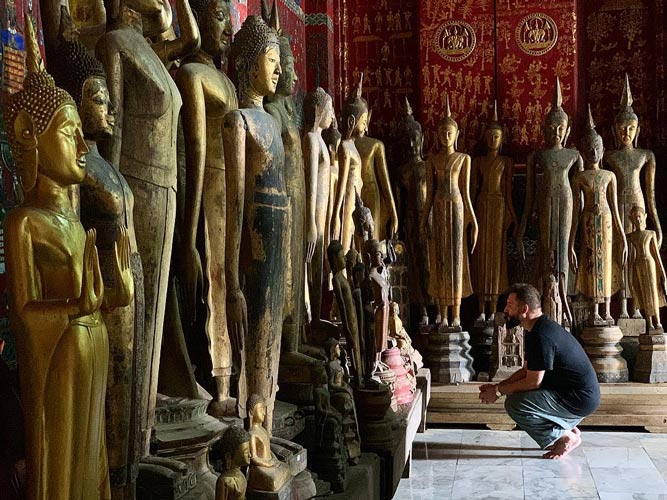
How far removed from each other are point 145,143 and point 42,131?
759 mm

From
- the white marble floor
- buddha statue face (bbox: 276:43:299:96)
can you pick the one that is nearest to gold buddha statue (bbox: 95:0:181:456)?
buddha statue face (bbox: 276:43:299:96)

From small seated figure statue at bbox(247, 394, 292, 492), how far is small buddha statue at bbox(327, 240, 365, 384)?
4.65 ft

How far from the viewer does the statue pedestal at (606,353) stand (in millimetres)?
7215

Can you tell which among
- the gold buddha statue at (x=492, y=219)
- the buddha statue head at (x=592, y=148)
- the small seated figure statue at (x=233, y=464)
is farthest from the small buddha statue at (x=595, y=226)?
the small seated figure statue at (x=233, y=464)

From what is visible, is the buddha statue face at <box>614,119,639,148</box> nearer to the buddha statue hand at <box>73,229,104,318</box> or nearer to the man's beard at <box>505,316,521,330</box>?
the man's beard at <box>505,316,521,330</box>

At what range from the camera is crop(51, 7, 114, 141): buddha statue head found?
7.78ft

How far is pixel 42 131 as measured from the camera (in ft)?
6.93

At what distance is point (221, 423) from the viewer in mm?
3273

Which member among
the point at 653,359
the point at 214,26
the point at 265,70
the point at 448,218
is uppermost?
the point at 214,26

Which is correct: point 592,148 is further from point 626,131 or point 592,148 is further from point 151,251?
point 151,251

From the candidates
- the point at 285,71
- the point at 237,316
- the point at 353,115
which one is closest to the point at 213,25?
the point at 285,71

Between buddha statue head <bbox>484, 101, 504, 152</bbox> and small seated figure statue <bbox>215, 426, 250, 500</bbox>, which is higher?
buddha statue head <bbox>484, 101, 504, 152</bbox>

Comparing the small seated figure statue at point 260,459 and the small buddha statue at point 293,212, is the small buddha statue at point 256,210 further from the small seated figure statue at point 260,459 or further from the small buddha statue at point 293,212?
the small buddha statue at point 293,212

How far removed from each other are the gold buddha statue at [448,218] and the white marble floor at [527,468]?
1258 mm
